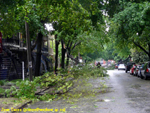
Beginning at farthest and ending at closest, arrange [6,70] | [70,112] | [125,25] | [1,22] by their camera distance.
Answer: [6,70] < [125,25] < [1,22] < [70,112]

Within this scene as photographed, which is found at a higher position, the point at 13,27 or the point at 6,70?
the point at 13,27

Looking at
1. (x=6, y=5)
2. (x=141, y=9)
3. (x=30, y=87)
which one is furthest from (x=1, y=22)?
(x=141, y=9)

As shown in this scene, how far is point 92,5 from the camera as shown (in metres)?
15.6

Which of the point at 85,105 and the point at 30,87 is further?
the point at 30,87

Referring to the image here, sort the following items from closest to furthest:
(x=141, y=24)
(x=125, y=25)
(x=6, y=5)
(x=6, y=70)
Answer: (x=6, y=5), (x=141, y=24), (x=125, y=25), (x=6, y=70)

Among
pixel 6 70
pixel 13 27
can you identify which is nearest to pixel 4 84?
pixel 13 27

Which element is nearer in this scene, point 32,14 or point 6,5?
point 6,5

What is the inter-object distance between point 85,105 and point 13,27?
29.7 ft

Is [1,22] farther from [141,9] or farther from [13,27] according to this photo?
[141,9]

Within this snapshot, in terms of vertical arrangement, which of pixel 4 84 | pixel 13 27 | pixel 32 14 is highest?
pixel 32 14

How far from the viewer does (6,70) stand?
25.3 metres

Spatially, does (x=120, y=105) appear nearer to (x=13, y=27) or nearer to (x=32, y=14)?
(x=13, y=27)

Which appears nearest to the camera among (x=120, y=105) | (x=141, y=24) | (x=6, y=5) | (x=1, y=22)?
(x=120, y=105)

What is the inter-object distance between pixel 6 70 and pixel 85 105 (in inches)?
703
